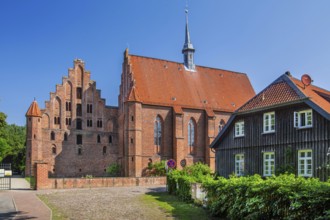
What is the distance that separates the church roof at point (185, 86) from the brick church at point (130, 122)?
149mm

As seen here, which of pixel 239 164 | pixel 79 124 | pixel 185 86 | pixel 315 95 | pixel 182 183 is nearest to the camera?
pixel 182 183

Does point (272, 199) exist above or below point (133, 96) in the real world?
below

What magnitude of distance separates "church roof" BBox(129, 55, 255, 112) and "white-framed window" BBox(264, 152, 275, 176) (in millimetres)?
25902

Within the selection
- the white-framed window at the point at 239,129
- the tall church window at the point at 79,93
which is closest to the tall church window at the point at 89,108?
the tall church window at the point at 79,93

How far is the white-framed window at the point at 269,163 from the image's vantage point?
21.8m

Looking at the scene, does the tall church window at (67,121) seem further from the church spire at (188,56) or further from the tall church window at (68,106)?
the church spire at (188,56)

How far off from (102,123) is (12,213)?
36223 millimetres

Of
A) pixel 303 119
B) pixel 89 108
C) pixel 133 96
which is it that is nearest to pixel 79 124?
pixel 89 108

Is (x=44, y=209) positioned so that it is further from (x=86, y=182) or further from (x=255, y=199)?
(x=86, y=182)

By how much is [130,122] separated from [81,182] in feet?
55.3

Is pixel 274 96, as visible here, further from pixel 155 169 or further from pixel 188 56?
pixel 188 56

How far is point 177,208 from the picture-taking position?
17.1 m

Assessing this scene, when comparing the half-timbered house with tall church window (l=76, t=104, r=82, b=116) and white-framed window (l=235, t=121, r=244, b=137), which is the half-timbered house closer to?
white-framed window (l=235, t=121, r=244, b=137)

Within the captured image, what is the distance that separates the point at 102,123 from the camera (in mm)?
51375
